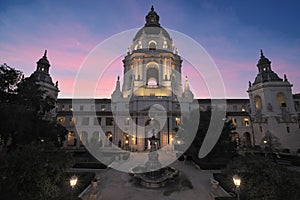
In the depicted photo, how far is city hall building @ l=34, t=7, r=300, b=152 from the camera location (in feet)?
131

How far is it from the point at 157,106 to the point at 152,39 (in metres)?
26.5

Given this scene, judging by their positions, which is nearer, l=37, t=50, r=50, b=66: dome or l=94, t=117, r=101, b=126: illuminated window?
l=37, t=50, r=50, b=66: dome

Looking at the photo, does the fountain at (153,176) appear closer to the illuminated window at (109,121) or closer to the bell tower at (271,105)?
the bell tower at (271,105)

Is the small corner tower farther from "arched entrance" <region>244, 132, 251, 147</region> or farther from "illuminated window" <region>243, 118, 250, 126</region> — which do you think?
"arched entrance" <region>244, 132, 251, 147</region>

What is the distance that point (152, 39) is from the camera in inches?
2309

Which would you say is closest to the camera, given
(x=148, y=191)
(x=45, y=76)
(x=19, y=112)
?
(x=148, y=191)

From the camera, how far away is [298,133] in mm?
35594

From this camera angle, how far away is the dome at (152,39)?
58344 millimetres

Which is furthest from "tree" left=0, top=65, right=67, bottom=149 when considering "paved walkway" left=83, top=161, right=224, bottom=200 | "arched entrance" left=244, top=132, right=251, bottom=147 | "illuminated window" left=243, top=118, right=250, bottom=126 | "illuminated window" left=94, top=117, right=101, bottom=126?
"arched entrance" left=244, top=132, right=251, bottom=147

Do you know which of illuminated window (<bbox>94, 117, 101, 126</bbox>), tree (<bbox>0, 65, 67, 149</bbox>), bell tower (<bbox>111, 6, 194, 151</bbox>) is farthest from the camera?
illuminated window (<bbox>94, 117, 101, 126</bbox>)

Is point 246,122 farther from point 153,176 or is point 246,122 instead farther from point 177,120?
point 153,176

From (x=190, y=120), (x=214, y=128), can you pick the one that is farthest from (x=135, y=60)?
(x=214, y=128)

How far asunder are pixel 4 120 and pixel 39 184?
569 inches

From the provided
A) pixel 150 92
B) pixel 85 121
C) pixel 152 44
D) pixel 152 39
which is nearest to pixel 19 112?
pixel 85 121
